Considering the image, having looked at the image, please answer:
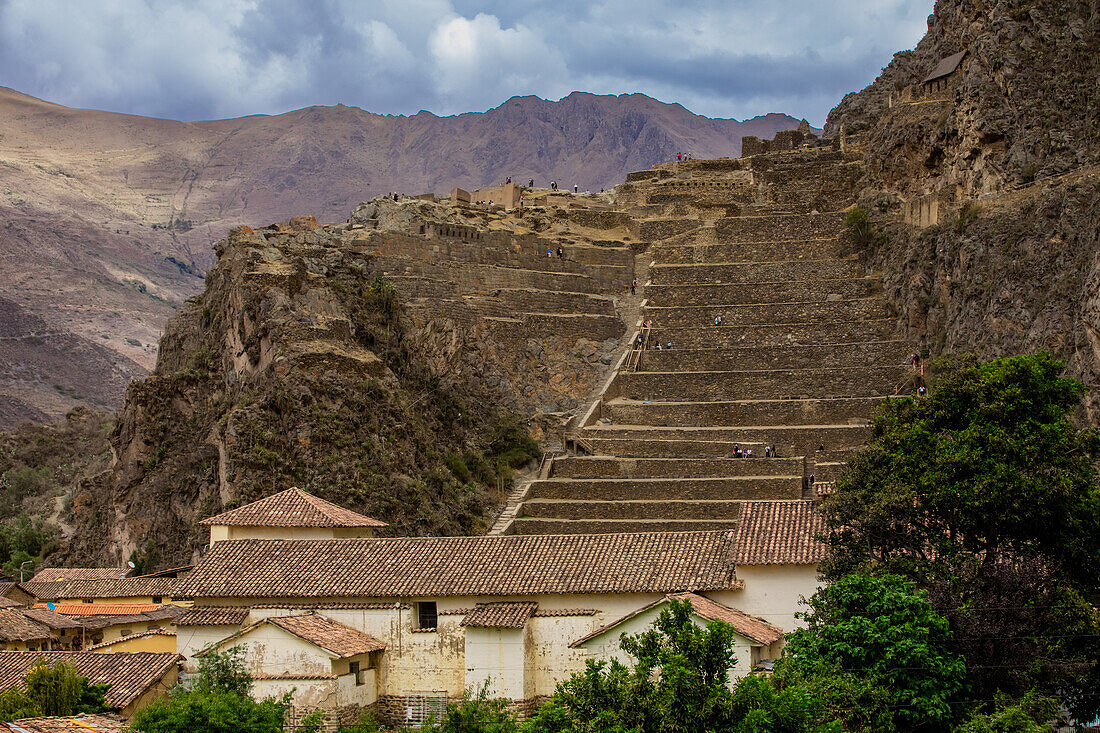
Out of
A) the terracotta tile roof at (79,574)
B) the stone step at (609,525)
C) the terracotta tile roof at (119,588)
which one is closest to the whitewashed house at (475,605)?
the terracotta tile roof at (119,588)

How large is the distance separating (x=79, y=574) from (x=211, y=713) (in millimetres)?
21565

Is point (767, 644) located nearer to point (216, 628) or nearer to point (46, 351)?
point (216, 628)

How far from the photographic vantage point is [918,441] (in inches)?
1041

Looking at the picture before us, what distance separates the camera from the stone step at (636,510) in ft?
139

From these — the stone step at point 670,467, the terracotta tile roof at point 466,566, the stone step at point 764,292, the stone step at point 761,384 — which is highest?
the stone step at point 764,292

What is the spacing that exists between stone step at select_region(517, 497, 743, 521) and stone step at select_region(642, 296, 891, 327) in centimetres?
1262

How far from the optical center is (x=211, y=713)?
2539cm

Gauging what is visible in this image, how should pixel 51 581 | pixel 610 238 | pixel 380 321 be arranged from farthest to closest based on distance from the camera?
pixel 610 238, pixel 380 321, pixel 51 581

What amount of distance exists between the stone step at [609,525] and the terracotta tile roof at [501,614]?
1215cm

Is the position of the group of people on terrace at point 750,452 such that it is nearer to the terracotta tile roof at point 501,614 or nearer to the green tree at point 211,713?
the terracotta tile roof at point 501,614

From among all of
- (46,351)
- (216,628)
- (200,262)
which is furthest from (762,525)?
(200,262)

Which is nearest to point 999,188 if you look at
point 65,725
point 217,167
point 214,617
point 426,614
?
point 426,614

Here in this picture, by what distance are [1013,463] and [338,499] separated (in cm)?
2309

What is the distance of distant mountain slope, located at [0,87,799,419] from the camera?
13250cm
